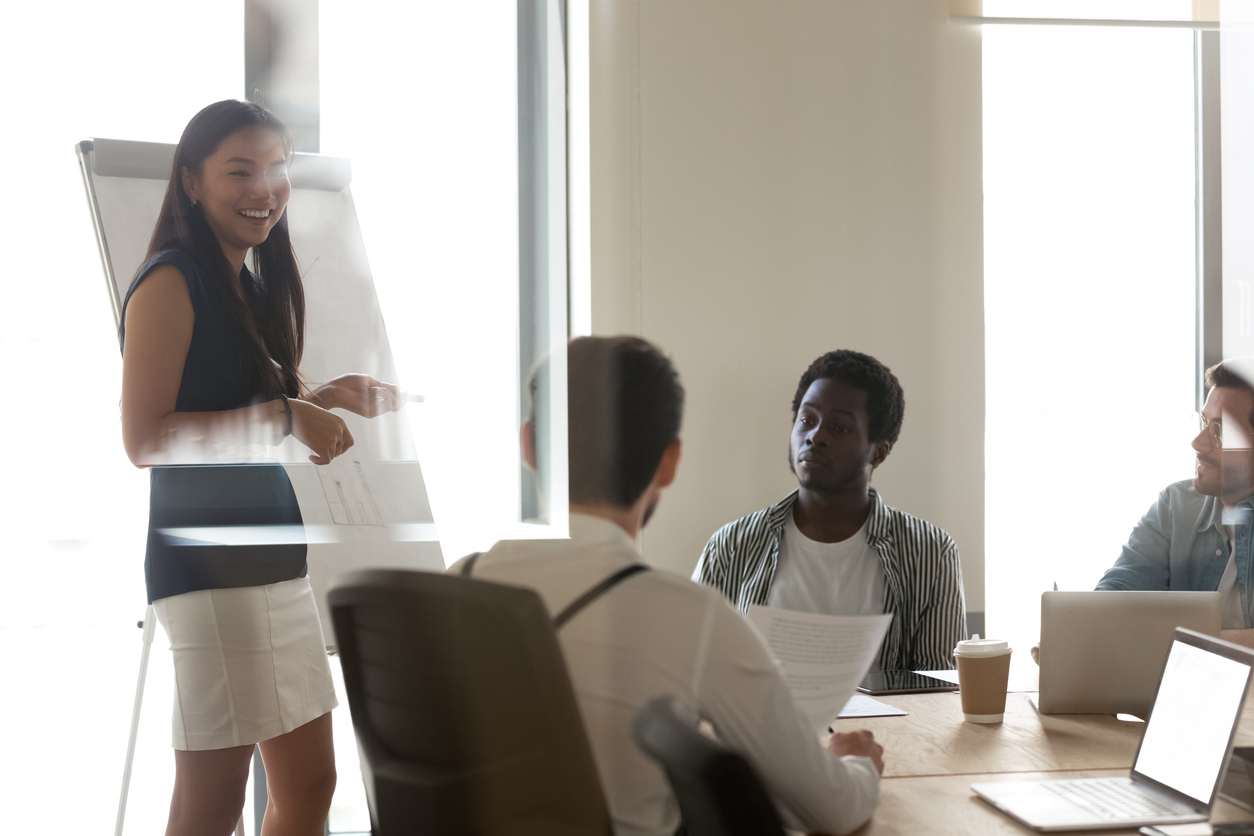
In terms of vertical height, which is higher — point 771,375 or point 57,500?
point 771,375

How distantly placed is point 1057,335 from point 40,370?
164 cm

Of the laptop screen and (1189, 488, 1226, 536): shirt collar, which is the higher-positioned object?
(1189, 488, 1226, 536): shirt collar

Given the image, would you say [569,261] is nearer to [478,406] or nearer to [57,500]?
[478,406]

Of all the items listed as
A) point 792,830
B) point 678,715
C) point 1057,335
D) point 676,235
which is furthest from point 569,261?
point 1057,335

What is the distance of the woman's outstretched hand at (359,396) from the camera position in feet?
3.64

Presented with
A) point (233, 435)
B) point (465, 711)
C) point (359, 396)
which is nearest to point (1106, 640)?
point (465, 711)

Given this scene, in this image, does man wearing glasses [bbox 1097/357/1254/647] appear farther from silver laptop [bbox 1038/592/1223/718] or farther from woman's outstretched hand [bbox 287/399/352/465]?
woman's outstretched hand [bbox 287/399/352/465]

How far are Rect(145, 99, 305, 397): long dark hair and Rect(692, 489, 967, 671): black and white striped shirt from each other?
1.91 ft

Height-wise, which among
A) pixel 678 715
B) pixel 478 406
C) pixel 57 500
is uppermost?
pixel 478 406

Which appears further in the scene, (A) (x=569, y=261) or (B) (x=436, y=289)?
(B) (x=436, y=289)

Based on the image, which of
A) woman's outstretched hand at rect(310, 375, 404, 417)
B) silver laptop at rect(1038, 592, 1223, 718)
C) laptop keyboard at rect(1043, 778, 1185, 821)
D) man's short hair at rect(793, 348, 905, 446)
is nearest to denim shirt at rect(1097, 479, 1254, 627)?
silver laptop at rect(1038, 592, 1223, 718)

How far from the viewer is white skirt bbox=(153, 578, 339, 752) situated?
3.44ft

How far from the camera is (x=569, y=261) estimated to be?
988 mm

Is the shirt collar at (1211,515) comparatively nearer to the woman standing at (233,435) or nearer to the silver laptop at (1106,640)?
the silver laptop at (1106,640)
